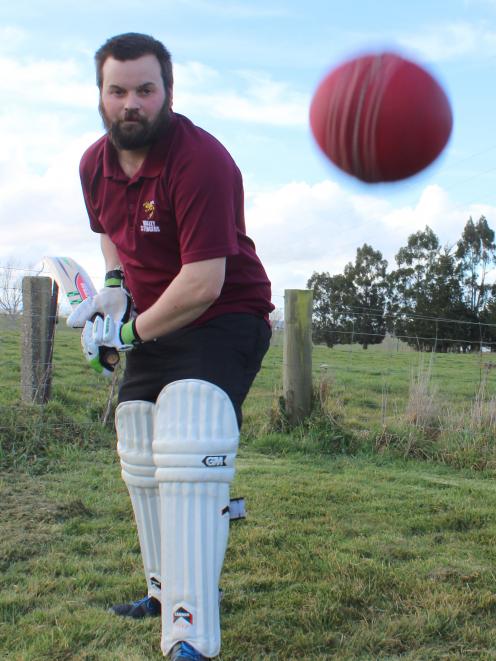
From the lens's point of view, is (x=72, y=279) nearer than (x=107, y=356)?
No

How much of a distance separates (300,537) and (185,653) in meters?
1.57

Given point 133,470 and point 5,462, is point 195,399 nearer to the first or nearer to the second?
point 133,470

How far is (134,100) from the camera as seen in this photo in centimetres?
242

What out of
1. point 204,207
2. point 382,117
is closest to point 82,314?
point 204,207

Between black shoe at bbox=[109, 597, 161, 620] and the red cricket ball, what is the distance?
1825 mm

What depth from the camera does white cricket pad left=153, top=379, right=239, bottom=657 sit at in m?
2.26

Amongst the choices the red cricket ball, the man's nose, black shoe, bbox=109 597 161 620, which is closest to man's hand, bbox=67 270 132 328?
the man's nose

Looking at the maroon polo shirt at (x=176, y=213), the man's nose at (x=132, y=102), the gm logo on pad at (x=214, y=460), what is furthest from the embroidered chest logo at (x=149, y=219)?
the gm logo on pad at (x=214, y=460)

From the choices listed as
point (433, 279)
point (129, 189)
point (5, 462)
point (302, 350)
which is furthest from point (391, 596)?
point (433, 279)

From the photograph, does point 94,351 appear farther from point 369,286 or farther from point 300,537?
point 369,286

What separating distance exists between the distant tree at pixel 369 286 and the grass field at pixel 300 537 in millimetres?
9045

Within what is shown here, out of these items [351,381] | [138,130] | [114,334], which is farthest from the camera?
[351,381]

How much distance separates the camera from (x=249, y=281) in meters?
2.66

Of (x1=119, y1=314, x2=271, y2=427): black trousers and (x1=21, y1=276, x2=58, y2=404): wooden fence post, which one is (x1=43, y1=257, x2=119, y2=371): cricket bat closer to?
(x1=119, y1=314, x2=271, y2=427): black trousers
